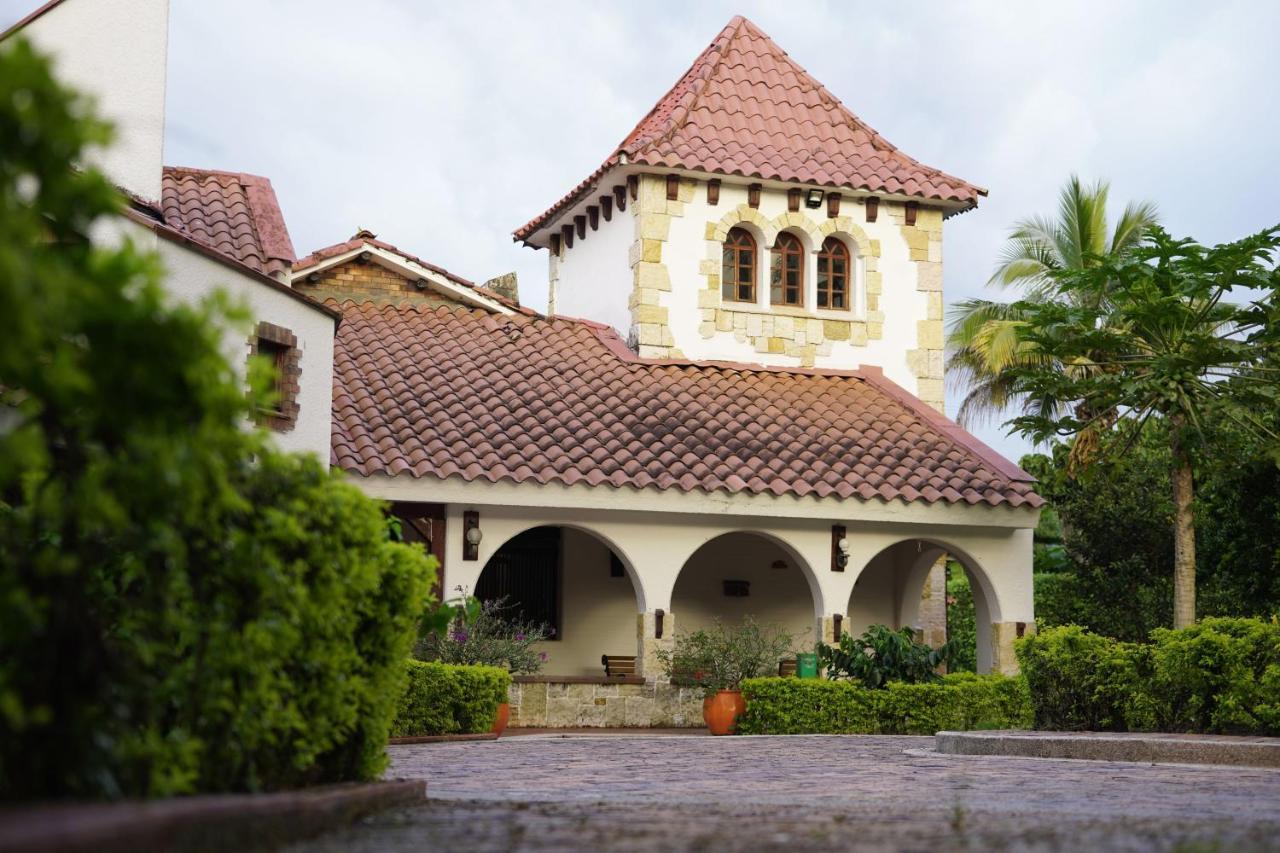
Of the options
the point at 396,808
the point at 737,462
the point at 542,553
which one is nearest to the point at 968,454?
the point at 737,462

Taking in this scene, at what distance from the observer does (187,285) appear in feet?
44.7

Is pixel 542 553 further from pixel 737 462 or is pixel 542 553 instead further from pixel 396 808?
pixel 396 808

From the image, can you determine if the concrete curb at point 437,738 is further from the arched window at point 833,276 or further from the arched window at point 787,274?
the arched window at point 833,276

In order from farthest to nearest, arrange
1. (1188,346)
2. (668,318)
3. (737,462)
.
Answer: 1. (668,318)
2. (737,462)
3. (1188,346)

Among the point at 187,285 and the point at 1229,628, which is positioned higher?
the point at 187,285

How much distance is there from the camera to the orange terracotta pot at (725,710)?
17.8 meters

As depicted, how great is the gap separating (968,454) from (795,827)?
48.3ft

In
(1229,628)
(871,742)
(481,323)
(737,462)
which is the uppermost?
(481,323)

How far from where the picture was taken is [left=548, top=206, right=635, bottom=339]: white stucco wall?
22797 millimetres

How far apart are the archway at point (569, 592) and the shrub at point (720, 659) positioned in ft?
7.81

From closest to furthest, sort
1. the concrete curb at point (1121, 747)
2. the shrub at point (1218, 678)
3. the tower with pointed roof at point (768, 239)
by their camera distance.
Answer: the concrete curb at point (1121, 747) → the shrub at point (1218, 678) → the tower with pointed roof at point (768, 239)

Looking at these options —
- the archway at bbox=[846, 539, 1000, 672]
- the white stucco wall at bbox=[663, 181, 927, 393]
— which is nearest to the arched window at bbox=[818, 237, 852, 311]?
the white stucco wall at bbox=[663, 181, 927, 393]

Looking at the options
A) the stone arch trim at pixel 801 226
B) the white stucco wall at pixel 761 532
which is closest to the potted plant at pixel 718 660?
the white stucco wall at pixel 761 532

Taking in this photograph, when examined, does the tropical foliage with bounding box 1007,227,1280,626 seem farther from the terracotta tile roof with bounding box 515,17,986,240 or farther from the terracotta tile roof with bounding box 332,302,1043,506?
the terracotta tile roof with bounding box 515,17,986,240
